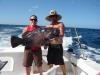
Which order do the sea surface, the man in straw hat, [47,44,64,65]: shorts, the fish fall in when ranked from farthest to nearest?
the sea surface < [47,44,64,65]: shorts < the man in straw hat < the fish

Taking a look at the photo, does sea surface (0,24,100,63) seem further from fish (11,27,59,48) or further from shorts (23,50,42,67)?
fish (11,27,59,48)

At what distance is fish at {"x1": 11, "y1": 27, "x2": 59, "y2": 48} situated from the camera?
13.9 ft

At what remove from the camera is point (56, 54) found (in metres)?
4.59

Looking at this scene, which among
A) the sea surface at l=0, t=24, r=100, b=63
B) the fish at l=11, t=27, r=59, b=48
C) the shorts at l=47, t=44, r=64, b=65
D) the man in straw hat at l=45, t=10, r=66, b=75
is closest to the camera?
the fish at l=11, t=27, r=59, b=48

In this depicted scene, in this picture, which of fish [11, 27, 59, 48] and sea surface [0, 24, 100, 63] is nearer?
fish [11, 27, 59, 48]

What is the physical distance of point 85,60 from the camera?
15.3 ft

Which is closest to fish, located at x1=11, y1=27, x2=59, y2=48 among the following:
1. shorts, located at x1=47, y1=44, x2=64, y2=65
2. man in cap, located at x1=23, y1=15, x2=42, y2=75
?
A: man in cap, located at x1=23, y1=15, x2=42, y2=75

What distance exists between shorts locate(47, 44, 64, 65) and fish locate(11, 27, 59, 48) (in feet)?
0.80

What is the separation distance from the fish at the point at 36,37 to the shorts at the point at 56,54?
0.25m

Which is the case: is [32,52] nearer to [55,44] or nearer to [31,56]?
[31,56]

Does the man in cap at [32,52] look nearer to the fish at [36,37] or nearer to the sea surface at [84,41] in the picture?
the fish at [36,37]

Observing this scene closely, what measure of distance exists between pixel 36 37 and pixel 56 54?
551 mm

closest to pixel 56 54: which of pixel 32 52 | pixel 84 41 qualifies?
pixel 32 52

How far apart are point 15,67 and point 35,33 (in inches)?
44.0
